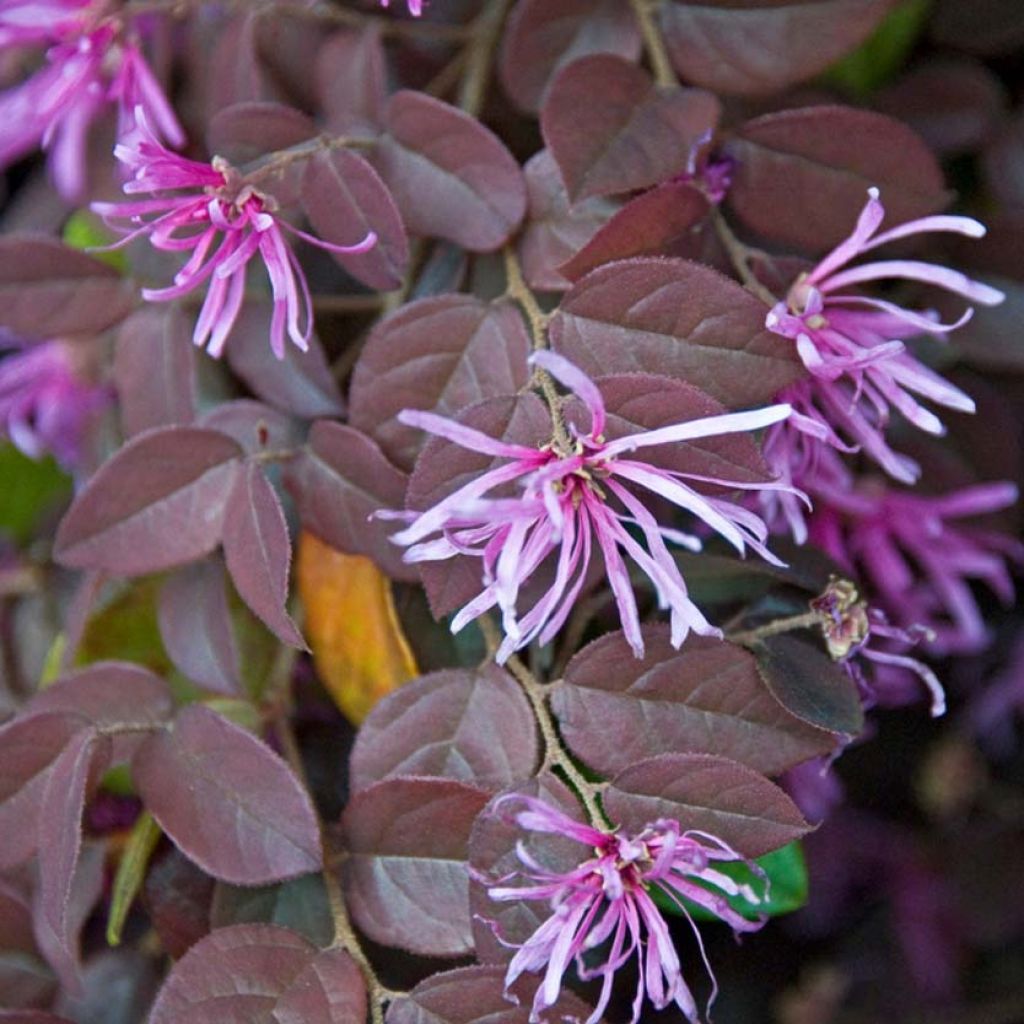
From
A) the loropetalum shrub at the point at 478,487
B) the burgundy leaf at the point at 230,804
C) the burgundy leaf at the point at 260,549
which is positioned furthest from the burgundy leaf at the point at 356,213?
the burgundy leaf at the point at 230,804

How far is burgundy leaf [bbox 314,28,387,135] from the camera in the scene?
66 centimetres

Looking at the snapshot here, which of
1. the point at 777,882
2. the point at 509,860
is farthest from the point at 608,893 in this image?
the point at 777,882

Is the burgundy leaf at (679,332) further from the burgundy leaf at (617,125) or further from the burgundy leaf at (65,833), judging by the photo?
the burgundy leaf at (65,833)

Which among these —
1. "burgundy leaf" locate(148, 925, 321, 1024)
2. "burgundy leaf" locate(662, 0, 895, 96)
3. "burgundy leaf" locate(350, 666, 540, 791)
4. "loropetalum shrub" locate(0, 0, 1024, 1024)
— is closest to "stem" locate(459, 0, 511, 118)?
"loropetalum shrub" locate(0, 0, 1024, 1024)

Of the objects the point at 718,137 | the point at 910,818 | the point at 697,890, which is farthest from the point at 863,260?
the point at 910,818

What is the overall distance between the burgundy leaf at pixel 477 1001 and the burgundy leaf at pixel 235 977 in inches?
1.1

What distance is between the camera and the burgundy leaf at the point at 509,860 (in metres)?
0.51

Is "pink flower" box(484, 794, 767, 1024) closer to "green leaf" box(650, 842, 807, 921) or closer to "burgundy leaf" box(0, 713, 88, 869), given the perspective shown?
"green leaf" box(650, 842, 807, 921)

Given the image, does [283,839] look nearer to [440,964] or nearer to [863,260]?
[440,964]

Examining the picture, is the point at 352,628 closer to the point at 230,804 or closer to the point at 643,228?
the point at 230,804

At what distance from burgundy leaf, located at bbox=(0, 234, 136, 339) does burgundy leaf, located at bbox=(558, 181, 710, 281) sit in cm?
28

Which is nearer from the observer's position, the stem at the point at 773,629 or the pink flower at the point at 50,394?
the stem at the point at 773,629

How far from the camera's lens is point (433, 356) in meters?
0.57

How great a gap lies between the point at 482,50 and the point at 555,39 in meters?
0.07
